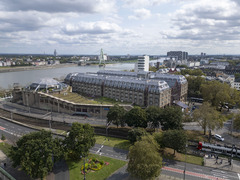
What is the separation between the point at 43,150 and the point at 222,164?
3299cm

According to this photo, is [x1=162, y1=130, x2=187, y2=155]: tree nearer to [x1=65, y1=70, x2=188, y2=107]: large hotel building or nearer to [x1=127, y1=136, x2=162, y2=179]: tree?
[x1=127, y1=136, x2=162, y2=179]: tree

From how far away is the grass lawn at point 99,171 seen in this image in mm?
30688

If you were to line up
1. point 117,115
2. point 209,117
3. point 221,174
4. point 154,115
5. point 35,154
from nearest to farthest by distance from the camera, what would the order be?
point 35,154 < point 221,174 < point 209,117 < point 154,115 < point 117,115

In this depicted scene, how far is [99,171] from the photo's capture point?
32.2m

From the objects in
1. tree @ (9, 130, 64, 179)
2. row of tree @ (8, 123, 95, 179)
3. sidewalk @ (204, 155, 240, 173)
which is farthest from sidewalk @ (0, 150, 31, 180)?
sidewalk @ (204, 155, 240, 173)

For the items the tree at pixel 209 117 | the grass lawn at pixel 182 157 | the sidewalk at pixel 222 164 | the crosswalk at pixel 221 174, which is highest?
the tree at pixel 209 117

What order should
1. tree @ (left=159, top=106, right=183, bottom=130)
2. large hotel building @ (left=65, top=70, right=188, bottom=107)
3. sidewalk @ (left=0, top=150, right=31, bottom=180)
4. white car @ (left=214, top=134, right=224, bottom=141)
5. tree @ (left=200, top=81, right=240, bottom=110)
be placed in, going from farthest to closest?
large hotel building @ (left=65, top=70, right=188, bottom=107) < tree @ (left=200, top=81, right=240, bottom=110) < white car @ (left=214, top=134, right=224, bottom=141) < tree @ (left=159, top=106, right=183, bottom=130) < sidewalk @ (left=0, top=150, right=31, bottom=180)

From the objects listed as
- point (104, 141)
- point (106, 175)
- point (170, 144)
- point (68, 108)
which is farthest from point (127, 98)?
point (106, 175)

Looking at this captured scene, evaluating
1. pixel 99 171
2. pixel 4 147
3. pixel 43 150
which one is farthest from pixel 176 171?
pixel 4 147

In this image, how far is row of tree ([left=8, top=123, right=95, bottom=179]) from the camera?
27.6 metres

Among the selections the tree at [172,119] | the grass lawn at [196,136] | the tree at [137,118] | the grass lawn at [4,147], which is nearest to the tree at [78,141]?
the tree at [137,118]

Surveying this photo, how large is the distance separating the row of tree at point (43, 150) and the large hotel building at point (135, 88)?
3563cm

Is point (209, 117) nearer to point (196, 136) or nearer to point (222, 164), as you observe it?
point (196, 136)

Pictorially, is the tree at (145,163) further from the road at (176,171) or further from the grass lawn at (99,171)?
the grass lawn at (99,171)
